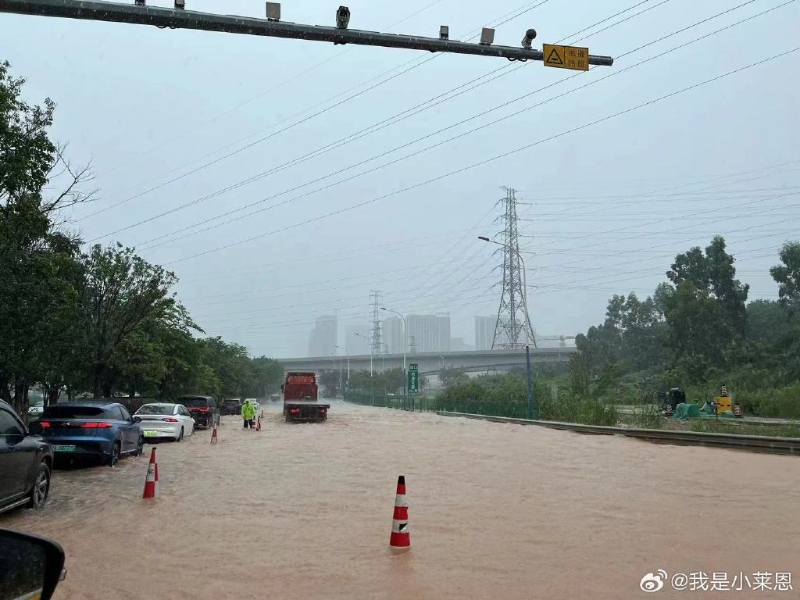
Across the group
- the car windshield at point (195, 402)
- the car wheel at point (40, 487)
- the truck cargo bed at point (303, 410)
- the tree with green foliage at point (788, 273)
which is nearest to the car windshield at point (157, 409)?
the car windshield at point (195, 402)

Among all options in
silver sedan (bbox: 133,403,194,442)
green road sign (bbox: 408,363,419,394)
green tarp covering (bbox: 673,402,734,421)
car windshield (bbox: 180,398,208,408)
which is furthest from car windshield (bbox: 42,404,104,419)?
green road sign (bbox: 408,363,419,394)

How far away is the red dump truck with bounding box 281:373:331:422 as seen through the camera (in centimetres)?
4088

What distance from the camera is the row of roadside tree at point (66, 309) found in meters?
13.4

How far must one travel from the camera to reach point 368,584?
21.4 feet

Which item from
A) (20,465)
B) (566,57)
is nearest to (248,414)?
(20,465)

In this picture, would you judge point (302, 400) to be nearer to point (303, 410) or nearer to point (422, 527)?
point (303, 410)

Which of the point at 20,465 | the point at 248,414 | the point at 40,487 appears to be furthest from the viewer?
the point at 248,414

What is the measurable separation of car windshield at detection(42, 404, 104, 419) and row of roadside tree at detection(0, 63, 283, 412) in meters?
2.76

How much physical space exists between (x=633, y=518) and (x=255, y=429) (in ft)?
85.1

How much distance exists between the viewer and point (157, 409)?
969 inches

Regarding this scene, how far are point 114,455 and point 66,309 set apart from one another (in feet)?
18.8

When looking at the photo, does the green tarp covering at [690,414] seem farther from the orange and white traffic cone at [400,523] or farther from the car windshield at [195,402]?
the orange and white traffic cone at [400,523]

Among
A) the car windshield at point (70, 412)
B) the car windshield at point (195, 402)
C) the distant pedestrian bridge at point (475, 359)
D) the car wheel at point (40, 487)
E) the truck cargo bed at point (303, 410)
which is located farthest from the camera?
the distant pedestrian bridge at point (475, 359)

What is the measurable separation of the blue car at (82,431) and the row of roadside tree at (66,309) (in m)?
2.95
